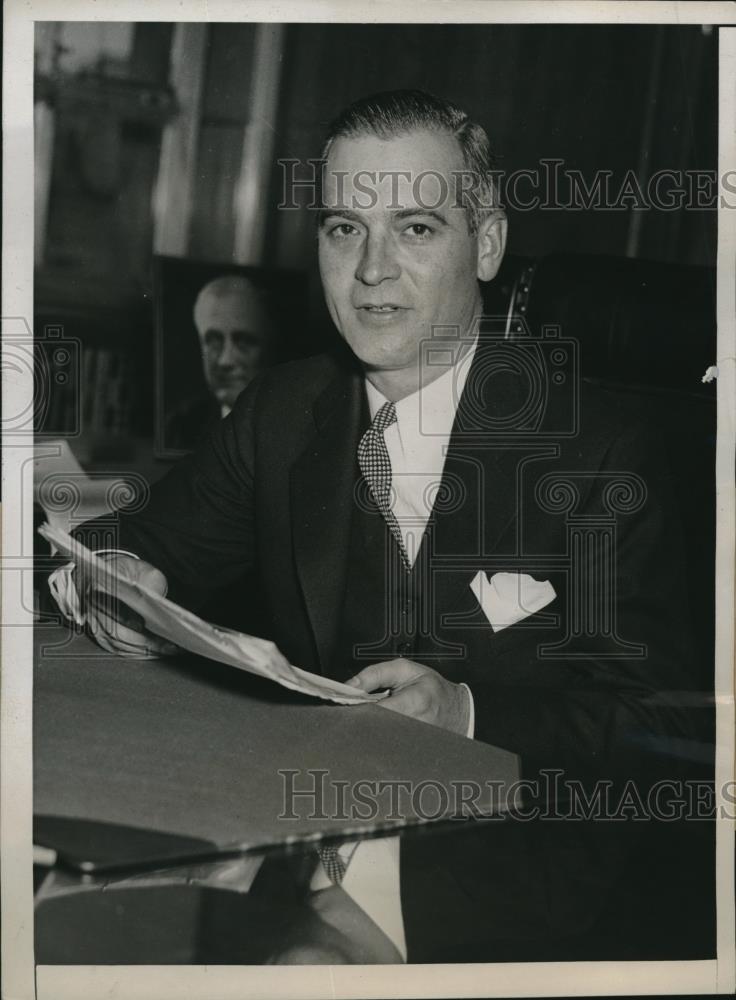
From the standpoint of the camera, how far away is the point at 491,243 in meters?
1.45

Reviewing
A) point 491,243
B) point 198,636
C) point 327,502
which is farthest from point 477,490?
point 198,636

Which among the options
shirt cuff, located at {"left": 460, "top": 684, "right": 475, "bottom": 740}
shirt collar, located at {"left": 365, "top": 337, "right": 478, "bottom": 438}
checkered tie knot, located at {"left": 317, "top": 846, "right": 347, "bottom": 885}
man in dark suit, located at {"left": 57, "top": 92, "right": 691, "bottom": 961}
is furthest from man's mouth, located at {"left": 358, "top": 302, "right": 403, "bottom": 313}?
checkered tie knot, located at {"left": 317, "top": 846, "right": 347, "bottom": 885}

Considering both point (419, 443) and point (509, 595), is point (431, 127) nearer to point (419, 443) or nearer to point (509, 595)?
point (419, 443)

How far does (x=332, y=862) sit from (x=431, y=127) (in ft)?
2.97

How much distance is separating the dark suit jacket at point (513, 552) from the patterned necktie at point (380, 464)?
0.06ft

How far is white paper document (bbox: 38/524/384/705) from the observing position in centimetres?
124

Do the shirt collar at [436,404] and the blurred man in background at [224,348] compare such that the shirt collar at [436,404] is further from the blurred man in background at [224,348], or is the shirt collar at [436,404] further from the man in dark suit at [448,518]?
the blurred man in background at [224,348]

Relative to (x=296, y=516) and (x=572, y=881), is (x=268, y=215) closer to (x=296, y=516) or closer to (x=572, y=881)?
(x=296, y=516)

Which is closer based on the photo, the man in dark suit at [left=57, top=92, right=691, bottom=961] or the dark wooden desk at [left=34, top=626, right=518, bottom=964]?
the dark wooden desk at [left=34, top=626, right=518, bottom=964]

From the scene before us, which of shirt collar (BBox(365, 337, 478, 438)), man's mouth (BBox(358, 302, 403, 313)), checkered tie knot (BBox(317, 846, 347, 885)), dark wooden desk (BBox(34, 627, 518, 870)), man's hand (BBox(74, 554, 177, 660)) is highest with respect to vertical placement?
man's mouth (BBox(358, 302, 403, 313))

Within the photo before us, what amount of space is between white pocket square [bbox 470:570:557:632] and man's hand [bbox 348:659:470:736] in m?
0.10

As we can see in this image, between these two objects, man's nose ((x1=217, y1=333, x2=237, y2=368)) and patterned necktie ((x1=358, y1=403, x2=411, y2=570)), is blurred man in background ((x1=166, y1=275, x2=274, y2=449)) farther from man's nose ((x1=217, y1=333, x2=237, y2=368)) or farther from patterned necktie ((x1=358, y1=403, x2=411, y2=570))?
patterned necktie ((x1=358, y1=403, x2=411, y2=570))

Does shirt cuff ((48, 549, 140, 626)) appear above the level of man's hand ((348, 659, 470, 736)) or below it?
above

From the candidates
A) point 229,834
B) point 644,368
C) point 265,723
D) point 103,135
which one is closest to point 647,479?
point 644,368
